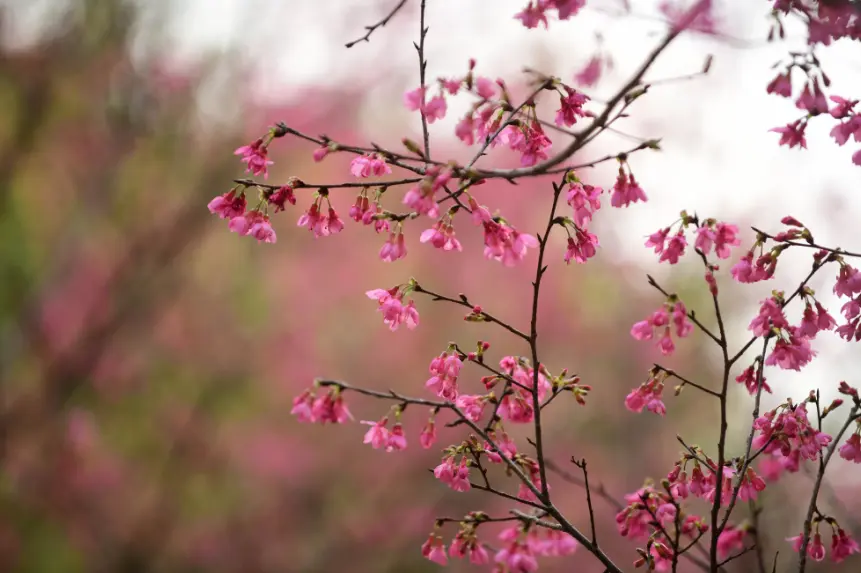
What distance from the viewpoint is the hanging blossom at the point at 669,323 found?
1.18m

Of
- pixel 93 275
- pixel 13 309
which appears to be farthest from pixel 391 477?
pixel 13 309

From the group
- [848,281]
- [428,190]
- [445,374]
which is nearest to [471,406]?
[445,374]

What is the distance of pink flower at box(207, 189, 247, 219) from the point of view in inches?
46.8

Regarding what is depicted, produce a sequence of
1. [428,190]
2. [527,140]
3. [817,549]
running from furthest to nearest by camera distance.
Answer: [817,549]
[527,140]
[428,190]

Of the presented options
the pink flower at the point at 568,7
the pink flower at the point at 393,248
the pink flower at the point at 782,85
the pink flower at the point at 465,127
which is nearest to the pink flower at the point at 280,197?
the pink flower at the point at 393,248

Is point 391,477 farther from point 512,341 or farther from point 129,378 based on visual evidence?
point 129,378

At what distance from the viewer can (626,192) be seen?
122 cm

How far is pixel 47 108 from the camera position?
3902 mm

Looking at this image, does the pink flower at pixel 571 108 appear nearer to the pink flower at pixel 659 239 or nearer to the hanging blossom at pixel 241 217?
the pink flower at pixel 659 239

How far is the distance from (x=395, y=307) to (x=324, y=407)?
8.6 inches

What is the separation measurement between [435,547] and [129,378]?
3399 mm

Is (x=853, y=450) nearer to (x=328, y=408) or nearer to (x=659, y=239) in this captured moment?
(x=659, y=239)

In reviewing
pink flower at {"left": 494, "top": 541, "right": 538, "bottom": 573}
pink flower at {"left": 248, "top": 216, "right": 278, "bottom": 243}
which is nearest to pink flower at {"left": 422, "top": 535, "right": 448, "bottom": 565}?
pink flower at {"left": 494, "top": 541, "right": 538, "bottom": 573}

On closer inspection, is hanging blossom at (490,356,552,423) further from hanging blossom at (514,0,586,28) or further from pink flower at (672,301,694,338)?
hanging blossom at (514,0,586,28)
